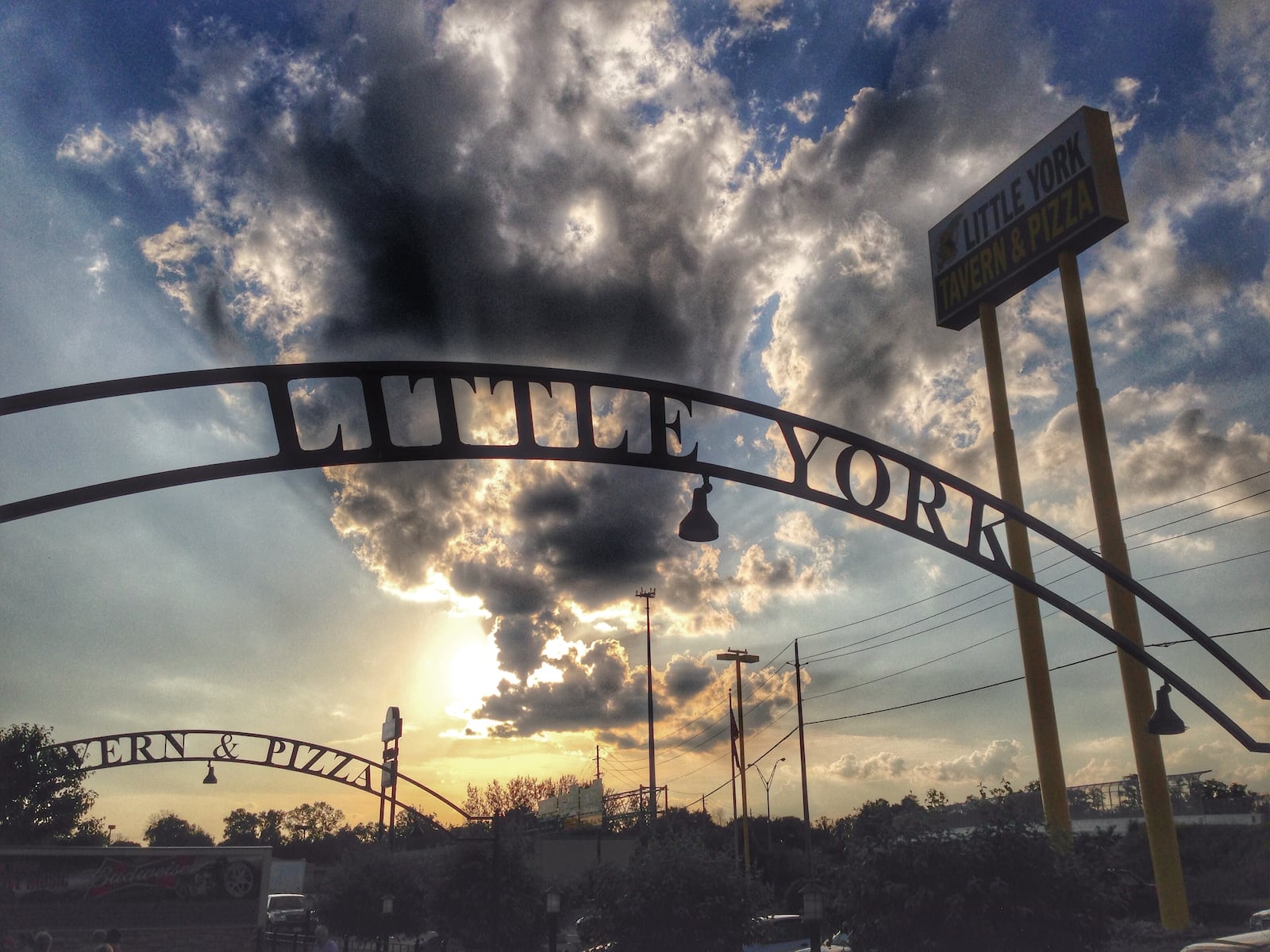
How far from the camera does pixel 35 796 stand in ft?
226

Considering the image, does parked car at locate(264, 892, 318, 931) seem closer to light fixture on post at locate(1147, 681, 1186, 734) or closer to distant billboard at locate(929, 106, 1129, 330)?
distant billboard at locate(929, 106, 1129, 330)

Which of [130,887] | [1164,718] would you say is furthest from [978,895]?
[130,887]

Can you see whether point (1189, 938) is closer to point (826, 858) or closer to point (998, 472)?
point (826, 858)

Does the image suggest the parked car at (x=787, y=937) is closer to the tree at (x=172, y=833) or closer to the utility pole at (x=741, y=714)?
the utility pole at (x=741, y=714)

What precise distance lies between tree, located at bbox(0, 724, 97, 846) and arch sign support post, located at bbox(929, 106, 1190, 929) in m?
62.8

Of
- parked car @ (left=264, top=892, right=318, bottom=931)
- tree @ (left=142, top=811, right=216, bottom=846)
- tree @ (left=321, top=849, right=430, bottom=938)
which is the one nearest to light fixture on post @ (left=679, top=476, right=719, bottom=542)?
parked car @ (left=264, top=892, right=318, bottom=931)

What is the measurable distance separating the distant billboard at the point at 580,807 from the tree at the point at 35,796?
106 ft

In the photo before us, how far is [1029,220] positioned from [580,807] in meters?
55.2

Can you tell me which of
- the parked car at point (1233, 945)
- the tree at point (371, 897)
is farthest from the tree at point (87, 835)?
the parked car at point (1233, 945)

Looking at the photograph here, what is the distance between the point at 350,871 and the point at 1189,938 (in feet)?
110

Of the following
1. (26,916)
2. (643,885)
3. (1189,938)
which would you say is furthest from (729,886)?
(26,916)

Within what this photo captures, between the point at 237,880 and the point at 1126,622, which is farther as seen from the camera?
the point at 237,880

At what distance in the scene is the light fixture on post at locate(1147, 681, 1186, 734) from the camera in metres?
9.70

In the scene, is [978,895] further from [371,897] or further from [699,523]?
[371,897]
